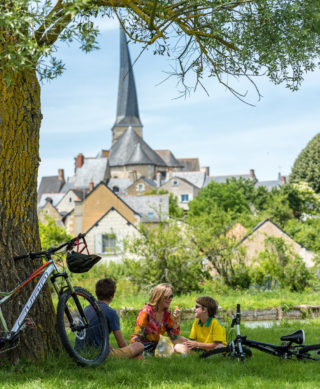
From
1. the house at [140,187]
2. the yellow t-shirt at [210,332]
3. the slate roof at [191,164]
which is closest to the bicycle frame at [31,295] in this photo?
the yellow t-shirt at [210,332]

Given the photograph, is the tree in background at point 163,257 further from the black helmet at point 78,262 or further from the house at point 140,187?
the house at point 140,187

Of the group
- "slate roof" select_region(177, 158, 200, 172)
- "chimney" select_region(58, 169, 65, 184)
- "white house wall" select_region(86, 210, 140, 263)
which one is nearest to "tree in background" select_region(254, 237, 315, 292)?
"white house wall" select_region(86, 210, 140, 263)

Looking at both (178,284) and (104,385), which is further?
(178,284)

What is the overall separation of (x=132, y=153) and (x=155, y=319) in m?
110

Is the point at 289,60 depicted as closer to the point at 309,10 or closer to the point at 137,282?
the point at 309,10

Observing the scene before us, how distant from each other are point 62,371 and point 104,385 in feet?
2.01

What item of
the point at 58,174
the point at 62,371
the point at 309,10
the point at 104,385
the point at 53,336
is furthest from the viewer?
the point at 58,174

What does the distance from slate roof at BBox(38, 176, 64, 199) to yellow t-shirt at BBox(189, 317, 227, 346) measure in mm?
119448

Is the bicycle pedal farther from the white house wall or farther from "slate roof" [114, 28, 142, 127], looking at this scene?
"slate roof" [114, 28, 142, 127]

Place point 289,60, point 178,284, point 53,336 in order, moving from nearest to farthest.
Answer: point 53,336, point 289,60, point 178,284

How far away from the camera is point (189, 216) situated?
21.8 metres

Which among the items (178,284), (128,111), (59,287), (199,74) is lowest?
(178,284)

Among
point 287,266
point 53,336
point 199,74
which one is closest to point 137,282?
point 287,266

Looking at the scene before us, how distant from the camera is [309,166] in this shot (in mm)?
72875
